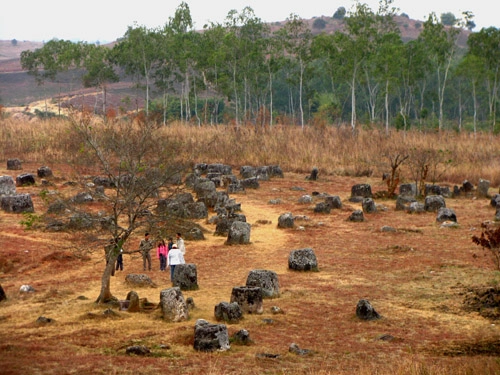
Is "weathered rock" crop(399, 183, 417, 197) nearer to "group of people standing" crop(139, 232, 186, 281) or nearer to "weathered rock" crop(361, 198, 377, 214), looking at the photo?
"weathered rock" crop(361, 198, 377, 214)

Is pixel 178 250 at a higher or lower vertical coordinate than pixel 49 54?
lower

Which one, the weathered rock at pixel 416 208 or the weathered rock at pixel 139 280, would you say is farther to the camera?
the weathered rock at pixel 416 208

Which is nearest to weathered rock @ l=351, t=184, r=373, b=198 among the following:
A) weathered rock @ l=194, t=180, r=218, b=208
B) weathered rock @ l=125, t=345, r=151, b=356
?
weathered rock @ l=194, t=180, r=218, b=208

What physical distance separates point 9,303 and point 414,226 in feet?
47.0

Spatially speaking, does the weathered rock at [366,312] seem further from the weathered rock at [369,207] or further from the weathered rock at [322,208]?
the weathered rock at [369,207]

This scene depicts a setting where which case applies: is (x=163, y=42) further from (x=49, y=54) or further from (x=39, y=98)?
(x=39, y=98)

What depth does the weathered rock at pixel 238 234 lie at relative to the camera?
923 inches

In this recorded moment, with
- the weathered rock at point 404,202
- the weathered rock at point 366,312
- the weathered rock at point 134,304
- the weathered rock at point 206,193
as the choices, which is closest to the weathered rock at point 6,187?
the weathered rock at point 206,193

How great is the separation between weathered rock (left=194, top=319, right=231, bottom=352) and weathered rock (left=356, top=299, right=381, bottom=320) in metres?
3.13

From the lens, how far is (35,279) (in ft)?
63.5

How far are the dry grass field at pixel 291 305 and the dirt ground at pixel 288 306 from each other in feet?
0.10

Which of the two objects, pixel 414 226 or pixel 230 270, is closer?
pixel 230 270

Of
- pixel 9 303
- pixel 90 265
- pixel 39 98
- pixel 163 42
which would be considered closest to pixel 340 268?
pixel 90 265

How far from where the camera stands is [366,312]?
15523 mm
